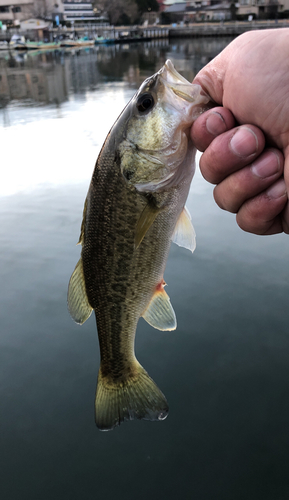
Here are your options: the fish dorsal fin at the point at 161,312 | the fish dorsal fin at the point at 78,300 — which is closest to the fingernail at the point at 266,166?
the fish dorsal fin at the point at 161,312

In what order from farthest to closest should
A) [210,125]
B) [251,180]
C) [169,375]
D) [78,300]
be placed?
[169,375], [78,300], [251,180], [210,125]

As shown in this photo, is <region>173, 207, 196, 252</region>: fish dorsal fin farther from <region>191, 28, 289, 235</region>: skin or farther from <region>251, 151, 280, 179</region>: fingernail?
<region>251, 151, 280, 179</region>: fingernail

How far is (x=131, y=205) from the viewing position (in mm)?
2000

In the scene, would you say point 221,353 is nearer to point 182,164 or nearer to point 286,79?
point 182,164

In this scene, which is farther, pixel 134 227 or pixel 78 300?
pixel 78 300

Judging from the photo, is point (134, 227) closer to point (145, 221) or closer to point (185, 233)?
point (145, 221)

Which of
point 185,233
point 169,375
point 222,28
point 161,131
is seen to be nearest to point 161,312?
point 185,233

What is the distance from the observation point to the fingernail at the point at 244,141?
1.79 metres

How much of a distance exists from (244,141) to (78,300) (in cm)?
134

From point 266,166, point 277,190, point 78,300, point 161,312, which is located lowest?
point 161,312

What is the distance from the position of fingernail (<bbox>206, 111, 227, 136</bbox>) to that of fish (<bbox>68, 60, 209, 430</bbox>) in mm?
108

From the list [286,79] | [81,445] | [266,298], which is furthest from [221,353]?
[286,79]

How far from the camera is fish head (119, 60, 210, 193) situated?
5.92 ft

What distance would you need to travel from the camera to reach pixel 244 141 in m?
1.79
